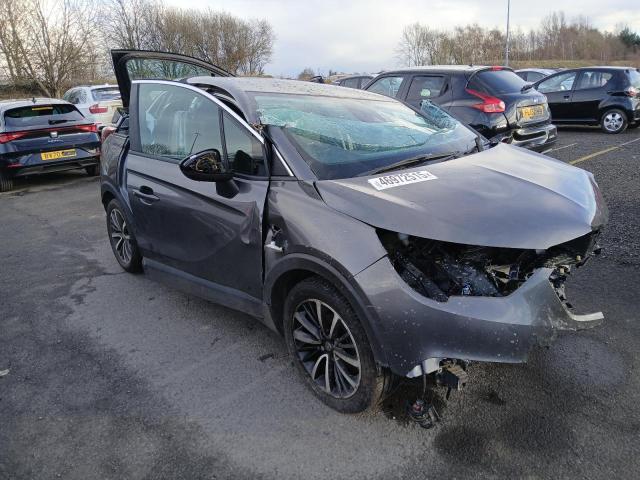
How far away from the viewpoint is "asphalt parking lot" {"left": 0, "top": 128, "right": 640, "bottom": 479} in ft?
7.90

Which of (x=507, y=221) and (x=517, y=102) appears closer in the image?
(x=507, y=221)

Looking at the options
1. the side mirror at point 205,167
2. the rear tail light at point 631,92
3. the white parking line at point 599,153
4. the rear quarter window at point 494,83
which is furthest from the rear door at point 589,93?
the side mirror at point 205,167

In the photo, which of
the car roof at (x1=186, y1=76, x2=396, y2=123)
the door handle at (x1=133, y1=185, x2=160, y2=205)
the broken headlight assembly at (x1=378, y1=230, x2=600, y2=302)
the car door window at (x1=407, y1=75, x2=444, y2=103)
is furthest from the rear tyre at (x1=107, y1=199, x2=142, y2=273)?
the car door window at (x1=407, y1=75, x2=444, y2=103)

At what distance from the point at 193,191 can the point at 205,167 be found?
0.41m

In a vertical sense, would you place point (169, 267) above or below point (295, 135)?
below

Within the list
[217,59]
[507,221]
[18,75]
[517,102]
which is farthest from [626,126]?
[217,59]

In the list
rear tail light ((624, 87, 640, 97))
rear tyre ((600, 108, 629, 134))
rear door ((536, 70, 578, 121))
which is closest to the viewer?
rear tail light ((624, 87, 640, 97))

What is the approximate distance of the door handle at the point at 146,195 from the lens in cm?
378

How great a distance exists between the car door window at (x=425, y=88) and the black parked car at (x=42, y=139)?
20.3 ft

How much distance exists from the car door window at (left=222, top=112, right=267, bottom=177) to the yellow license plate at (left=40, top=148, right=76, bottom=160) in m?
7.63

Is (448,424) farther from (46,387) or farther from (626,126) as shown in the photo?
(626,126)

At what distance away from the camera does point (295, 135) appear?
2.99 metres

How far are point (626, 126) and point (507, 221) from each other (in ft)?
37.5

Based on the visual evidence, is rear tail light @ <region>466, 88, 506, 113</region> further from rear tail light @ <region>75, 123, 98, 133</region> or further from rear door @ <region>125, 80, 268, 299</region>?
rear tail light @ <region>75, 123, 98, 133</region>
